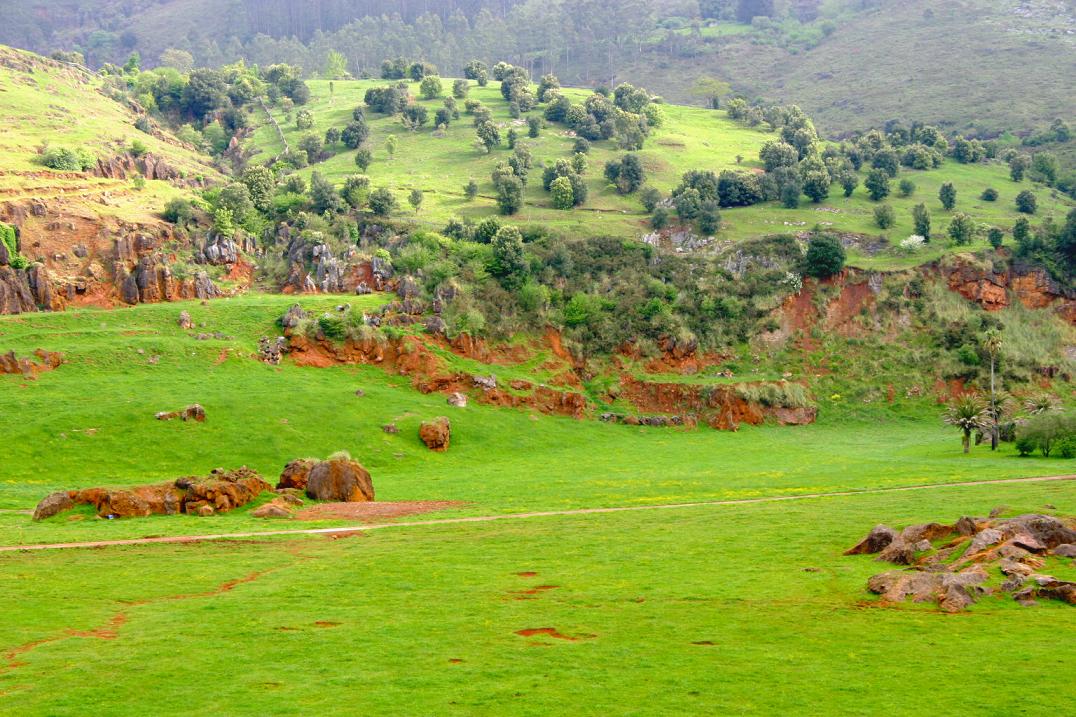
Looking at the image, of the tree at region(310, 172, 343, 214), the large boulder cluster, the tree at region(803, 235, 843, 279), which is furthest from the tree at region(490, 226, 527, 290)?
the large boulder cluster

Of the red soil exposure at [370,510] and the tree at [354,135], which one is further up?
the tree at [354,135]

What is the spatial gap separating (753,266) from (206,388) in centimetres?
6275

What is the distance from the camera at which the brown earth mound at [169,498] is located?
4797 centimetres

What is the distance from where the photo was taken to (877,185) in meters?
135

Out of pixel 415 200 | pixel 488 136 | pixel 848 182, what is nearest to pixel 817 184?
pixel 848 182

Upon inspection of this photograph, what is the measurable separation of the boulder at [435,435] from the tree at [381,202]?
153 feet

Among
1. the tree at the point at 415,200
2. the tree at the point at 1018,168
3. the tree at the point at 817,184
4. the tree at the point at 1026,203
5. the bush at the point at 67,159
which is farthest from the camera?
the tree at the point at 1018,168

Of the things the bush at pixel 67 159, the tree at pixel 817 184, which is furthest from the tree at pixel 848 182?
the bush at pixel 67 159

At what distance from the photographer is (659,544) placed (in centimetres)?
4150

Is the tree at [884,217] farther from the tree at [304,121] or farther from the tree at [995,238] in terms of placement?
the tree at [304,121]

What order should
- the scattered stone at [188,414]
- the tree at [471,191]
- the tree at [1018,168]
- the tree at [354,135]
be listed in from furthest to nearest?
1. the tree at [354,135]
2. the tree at [1018,168]
3. the tree at [471,191]
4. the scattered stone at [188,414]

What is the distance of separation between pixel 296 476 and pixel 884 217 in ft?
290

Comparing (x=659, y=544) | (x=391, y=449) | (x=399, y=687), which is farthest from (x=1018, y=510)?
(x=391, y=449)

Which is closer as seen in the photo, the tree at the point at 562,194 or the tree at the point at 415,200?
the tree at the point at 415,200
